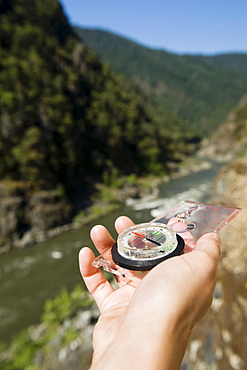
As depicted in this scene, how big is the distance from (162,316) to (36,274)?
13.6 m

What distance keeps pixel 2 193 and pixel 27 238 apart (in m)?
3.83

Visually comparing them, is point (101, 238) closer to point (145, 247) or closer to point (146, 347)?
point (145, 247)

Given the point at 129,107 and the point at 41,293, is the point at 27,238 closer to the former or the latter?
the point at 41,293

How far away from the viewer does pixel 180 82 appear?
5413 inches

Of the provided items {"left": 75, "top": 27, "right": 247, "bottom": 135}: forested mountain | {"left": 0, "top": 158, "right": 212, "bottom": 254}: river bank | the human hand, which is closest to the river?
{"left": 0, "top": 158, "right": 212, "bottom": 254}: river bank

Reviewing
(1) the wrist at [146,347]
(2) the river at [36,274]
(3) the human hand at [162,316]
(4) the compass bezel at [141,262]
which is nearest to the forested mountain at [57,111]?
(2) the river at [36,274]

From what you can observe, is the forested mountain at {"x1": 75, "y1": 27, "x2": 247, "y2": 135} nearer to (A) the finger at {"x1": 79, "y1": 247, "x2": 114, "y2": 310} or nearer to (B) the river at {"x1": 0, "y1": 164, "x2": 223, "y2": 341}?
(B) the river at {"x1": 0, "y1": 164, "x2": 223, "y2": 341}

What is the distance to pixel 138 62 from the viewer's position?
144750 mm

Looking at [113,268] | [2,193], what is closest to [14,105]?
[2,193]

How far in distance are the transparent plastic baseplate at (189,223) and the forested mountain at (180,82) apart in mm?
93968

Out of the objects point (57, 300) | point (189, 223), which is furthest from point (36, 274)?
point (189, 223)

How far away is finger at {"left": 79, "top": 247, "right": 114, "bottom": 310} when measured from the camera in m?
2.21

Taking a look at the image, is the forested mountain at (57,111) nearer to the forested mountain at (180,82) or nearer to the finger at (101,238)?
the finger at (101,238)

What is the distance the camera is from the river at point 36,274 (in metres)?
10.4
